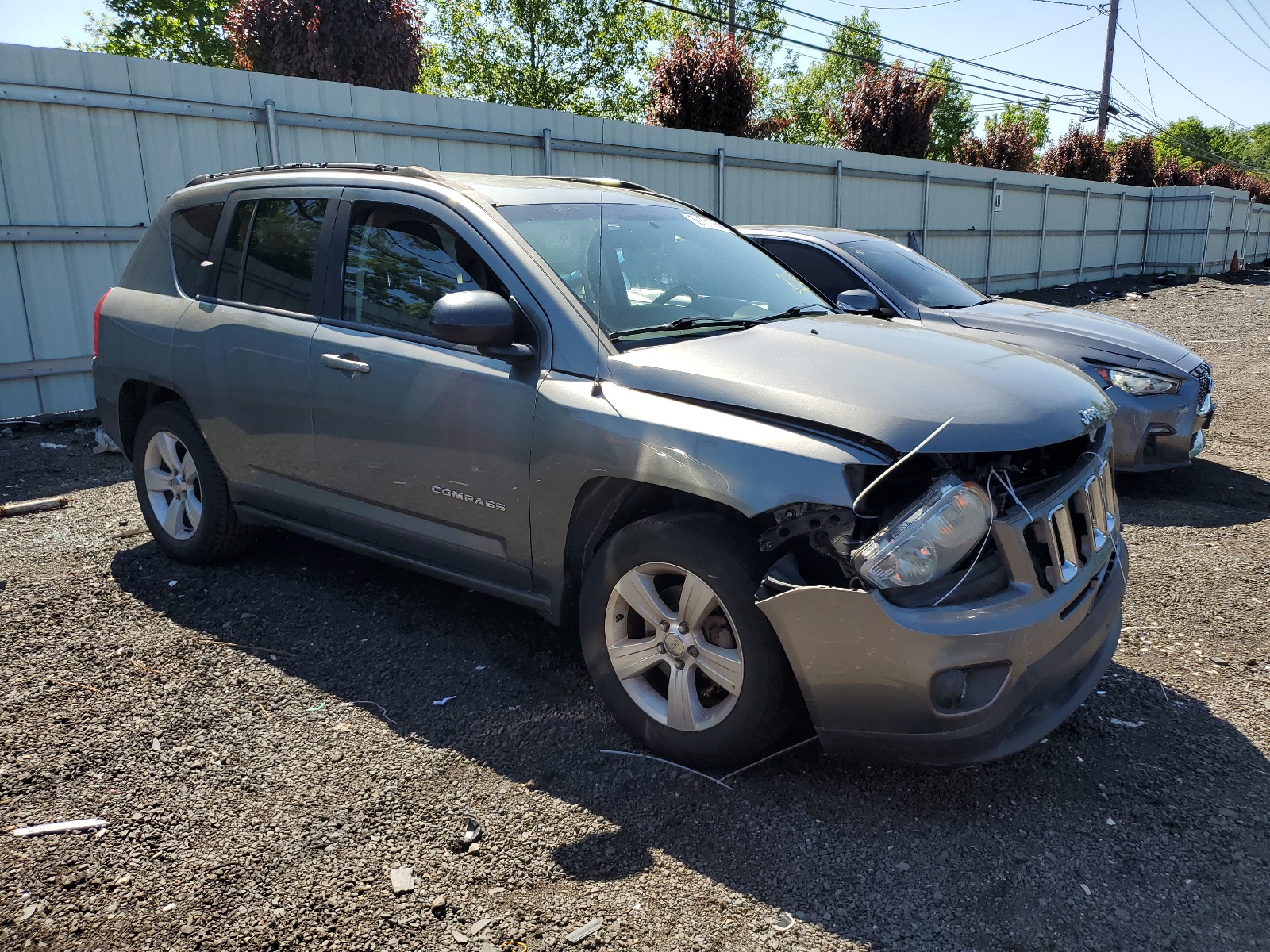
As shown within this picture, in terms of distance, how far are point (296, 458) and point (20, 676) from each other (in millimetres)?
1327

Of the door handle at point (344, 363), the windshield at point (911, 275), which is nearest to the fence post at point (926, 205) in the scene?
the windshield at point (911, 275)

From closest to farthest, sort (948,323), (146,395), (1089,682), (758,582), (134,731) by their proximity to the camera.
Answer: (758,582)
(1089,682)
(134,731)
(146,395)
(948,323)

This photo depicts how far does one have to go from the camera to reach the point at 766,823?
277 centimetres

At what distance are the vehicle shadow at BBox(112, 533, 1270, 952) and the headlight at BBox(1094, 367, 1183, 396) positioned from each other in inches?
113

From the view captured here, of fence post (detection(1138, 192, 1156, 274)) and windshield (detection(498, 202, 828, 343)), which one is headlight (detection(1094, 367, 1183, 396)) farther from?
fence post (detection(1138, 192, 1156, 274))

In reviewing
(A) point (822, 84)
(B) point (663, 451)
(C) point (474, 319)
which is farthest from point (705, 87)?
(A) point (822, 84)

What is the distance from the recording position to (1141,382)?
5977mm

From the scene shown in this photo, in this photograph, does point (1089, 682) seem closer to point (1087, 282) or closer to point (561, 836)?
point (561, 836)

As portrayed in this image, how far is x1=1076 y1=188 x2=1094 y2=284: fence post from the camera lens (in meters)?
25.2

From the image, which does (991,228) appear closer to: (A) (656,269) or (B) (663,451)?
(A) (656,269)

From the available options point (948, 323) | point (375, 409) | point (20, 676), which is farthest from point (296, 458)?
point (948, 323)

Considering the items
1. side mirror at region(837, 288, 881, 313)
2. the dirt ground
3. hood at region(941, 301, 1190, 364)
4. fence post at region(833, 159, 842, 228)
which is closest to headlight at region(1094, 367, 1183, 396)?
hood at region(941, 301, 1190, 364)

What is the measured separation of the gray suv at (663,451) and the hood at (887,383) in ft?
0.04

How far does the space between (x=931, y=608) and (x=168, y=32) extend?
47669mm
